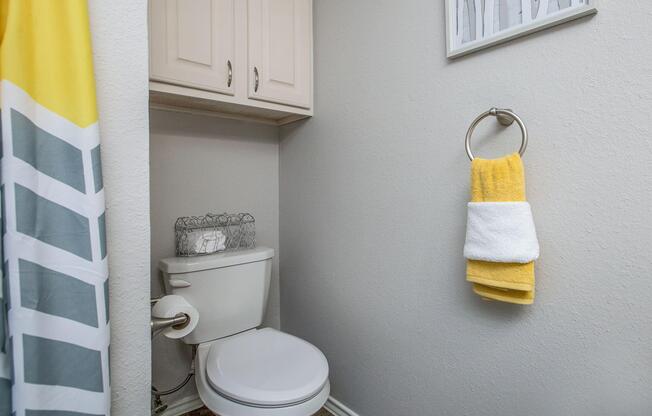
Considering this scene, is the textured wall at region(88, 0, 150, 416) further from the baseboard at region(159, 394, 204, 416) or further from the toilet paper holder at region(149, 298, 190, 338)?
the baseboard at region(159, 394, 204, 416)

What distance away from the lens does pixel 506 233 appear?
0.79 metres

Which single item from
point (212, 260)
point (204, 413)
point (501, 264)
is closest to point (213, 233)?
point (212, 260)

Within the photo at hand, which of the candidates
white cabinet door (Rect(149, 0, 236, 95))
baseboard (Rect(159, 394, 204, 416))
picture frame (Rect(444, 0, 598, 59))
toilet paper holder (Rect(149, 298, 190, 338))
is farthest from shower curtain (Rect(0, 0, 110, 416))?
baseboard (Rect(159, 394, 204, 416))

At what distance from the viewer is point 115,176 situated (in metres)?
0.64

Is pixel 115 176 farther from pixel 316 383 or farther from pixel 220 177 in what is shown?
pixel 220 177

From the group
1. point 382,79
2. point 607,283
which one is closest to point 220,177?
point 382,79

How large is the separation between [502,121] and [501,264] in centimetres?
38

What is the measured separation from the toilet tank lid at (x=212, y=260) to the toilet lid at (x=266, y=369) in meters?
0.29

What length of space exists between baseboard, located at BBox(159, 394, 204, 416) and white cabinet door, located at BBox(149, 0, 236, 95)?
1331 millimetres

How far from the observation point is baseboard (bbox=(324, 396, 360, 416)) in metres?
1.36

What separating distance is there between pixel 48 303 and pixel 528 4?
3.94 ft

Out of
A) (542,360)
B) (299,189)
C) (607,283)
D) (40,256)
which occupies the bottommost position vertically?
(542,360)

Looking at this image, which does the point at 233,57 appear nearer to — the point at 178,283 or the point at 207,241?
the point at 207,241

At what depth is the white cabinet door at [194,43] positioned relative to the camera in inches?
43.5
